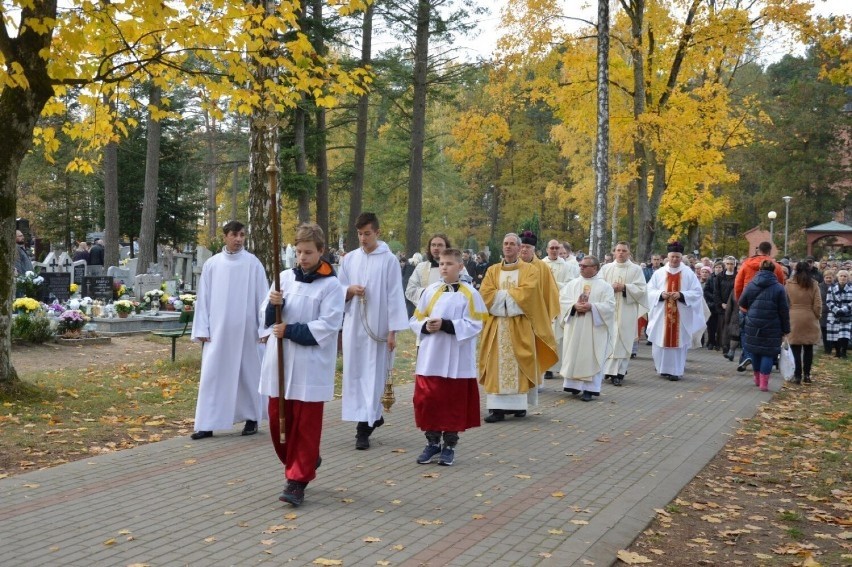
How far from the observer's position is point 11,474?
25.7ft

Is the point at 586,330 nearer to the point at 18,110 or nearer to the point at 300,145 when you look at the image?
the point at 18,110

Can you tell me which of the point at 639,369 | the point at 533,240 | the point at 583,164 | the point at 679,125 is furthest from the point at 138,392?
the point at 583,164

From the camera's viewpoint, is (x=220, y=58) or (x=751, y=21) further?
(x=751, y=21)

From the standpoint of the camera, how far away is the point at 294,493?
691 centimetres

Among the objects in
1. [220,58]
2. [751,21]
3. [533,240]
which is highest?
[751,21]

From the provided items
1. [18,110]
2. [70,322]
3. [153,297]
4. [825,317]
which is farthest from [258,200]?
[825,317]

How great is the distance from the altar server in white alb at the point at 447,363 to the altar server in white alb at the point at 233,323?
75.8 inches

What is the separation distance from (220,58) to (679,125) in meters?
15.6

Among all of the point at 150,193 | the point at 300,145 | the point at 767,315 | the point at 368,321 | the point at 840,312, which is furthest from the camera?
the point at 150,193

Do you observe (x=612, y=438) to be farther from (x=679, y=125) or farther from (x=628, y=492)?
(x=679, y=125)

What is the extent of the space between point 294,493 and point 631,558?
7.77 ft

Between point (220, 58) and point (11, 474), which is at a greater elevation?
point (220, 58)

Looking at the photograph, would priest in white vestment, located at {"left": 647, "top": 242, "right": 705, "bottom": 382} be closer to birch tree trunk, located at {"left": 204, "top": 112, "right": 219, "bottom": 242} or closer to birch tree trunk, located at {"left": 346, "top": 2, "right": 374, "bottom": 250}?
birch tree trunk, located at {"left": 346, "top": 2, "right": 374, "bottom": 250}

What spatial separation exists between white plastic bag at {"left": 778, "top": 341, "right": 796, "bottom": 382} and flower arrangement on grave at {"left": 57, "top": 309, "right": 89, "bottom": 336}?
11705 mm
